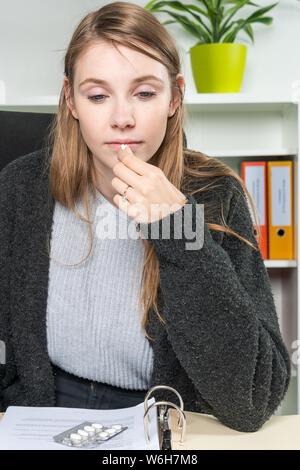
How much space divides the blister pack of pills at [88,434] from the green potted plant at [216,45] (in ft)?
4.79

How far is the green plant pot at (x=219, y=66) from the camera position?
189 cm

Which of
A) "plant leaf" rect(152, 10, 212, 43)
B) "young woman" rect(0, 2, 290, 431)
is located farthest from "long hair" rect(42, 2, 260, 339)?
"plant leaf" rect(152, 10, 212, 43)

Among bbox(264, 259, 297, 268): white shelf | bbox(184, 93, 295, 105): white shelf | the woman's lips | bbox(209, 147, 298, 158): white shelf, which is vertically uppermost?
bbox(184, 93, 295, 105): white shelf

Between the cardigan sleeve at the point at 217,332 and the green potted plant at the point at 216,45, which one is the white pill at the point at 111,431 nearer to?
the cardigan sleeve at the point at 217,332

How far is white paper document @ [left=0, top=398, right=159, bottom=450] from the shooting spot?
25.1 inches

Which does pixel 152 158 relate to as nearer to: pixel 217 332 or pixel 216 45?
pixel 217 332

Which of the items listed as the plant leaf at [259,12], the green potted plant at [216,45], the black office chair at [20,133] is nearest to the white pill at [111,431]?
the black office chair at [20,133]

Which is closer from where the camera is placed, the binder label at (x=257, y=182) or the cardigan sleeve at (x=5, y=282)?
the cardigan sleeve at (x=5, y=282)

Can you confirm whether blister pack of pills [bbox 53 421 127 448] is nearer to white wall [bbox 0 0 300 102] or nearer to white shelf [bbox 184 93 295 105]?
white shelf [bbox 184 93 295 105]

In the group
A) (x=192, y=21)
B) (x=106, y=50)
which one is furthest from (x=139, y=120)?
(x=192, y=21)

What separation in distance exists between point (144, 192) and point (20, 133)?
542mm

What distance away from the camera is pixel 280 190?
6.19ft

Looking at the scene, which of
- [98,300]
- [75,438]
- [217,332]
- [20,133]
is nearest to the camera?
[75,438]

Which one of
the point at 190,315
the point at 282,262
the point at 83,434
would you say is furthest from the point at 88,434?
the point at 282,262
